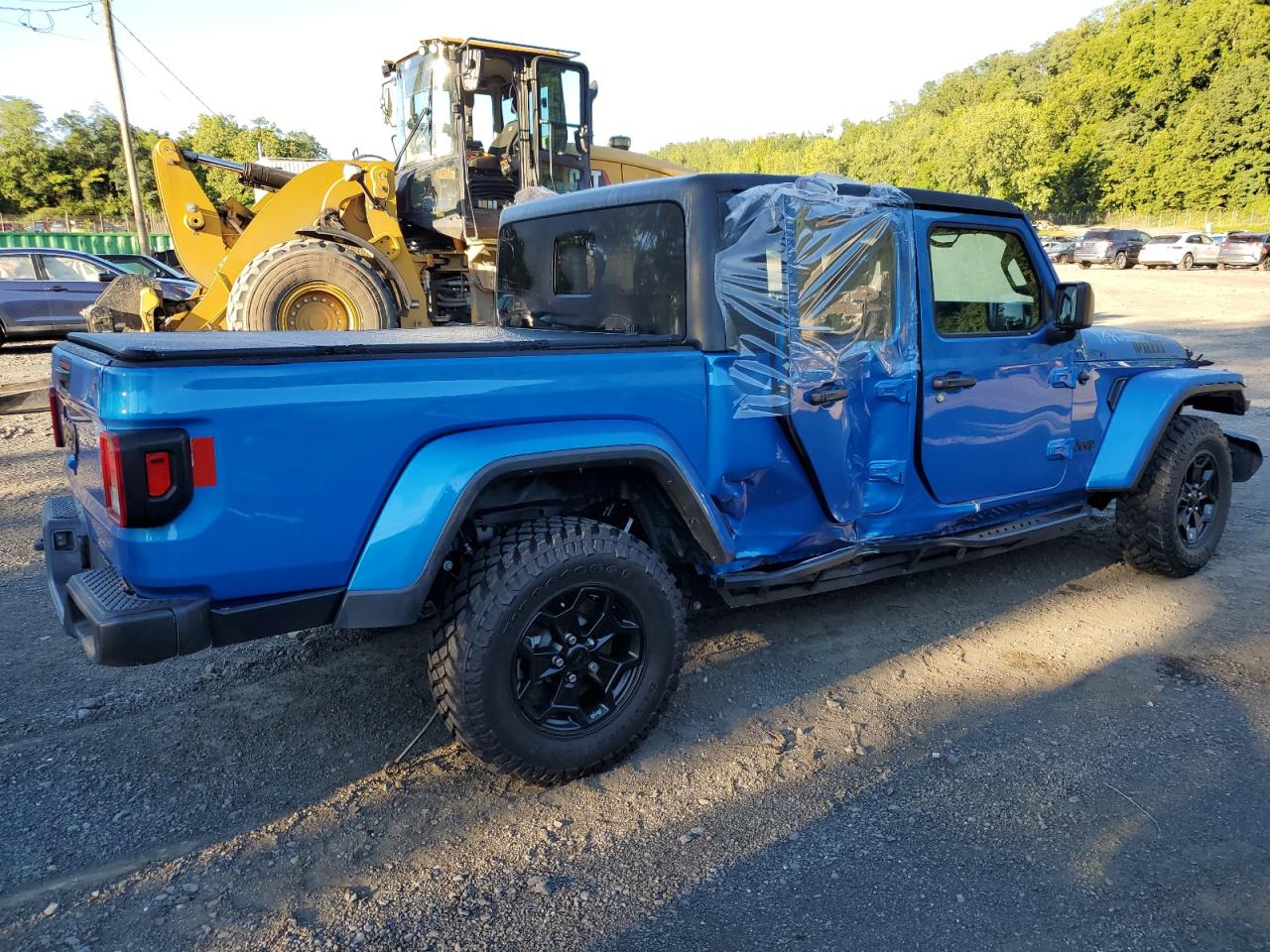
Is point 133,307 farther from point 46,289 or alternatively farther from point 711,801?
point 711,801

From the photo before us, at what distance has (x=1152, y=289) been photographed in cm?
2500

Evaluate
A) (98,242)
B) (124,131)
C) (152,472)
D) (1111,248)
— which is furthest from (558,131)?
(1111,248)

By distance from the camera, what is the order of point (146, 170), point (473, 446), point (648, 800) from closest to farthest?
1. point (473, 446)
2. point (648, 800)
3. point (146, 170)

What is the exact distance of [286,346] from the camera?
8.54 ft

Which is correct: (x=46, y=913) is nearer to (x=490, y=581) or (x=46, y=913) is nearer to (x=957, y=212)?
(x=490, y=581)

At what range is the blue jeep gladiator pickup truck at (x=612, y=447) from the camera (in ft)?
7.99

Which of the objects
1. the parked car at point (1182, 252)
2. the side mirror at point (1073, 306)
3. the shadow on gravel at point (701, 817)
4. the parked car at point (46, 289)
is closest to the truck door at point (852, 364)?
the shadow on gravel at point (701, 817)

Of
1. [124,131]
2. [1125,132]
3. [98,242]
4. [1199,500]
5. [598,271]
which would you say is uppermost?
[1125,132]

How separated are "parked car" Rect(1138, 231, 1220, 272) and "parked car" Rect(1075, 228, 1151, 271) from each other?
20.2 inches

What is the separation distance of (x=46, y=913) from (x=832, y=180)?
11.5 ft

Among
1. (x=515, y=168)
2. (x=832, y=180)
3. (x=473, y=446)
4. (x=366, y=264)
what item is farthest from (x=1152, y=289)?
(x=473, y=446)

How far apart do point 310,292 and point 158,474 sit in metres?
6.41

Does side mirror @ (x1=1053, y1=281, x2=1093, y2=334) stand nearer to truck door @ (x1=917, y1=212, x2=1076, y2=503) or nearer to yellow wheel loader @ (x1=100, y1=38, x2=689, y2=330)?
truck door @ (x1=917, y1=212, x2=1076, y2=503)

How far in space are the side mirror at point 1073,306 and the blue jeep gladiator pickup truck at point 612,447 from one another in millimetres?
17
